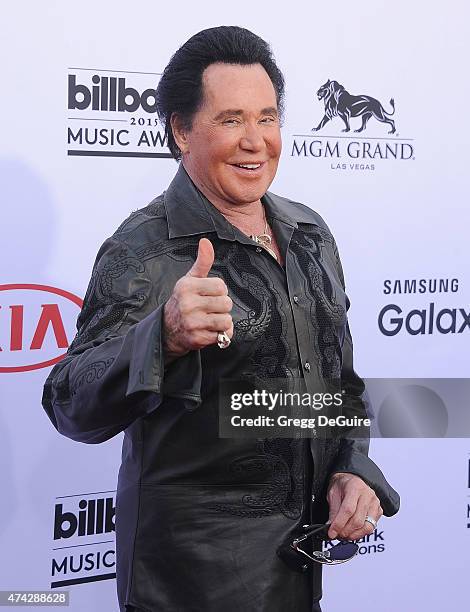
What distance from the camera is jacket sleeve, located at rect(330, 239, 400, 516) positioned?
162 centimetres

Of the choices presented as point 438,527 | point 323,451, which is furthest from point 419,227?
point 323,451

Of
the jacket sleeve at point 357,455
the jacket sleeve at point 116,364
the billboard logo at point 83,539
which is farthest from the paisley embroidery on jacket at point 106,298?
the billboard logo at point 83,539

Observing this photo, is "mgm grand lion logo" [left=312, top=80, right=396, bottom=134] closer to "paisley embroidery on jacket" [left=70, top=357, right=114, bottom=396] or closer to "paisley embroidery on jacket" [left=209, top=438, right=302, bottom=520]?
"paisley embroidery on jacket" [left=209, top=438, right=302, bottom=520]

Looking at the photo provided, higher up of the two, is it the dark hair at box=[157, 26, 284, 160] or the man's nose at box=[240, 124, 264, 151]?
the dark hair at box=[157, 26, 284, 160]

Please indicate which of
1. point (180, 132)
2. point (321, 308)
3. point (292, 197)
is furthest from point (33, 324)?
point (321, 308)

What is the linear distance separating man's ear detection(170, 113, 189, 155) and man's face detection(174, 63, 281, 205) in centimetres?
1

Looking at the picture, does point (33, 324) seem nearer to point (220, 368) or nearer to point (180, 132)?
point (180, 132)

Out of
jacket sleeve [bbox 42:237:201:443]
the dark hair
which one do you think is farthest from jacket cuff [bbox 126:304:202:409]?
the dark hair

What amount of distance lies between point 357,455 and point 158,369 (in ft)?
1.77

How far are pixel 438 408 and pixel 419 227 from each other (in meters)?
0.56

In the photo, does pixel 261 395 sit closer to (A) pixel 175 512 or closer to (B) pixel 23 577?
(A) pixel 175 512

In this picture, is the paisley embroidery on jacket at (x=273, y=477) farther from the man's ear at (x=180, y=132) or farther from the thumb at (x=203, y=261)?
the man's ear at (x=180, y=132)

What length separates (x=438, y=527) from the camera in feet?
9.32

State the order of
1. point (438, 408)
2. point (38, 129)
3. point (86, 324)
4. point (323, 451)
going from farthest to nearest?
1. point (438, 408)
2. point (38, 129)
3. point (323, 451)
4. point (86, 324)
